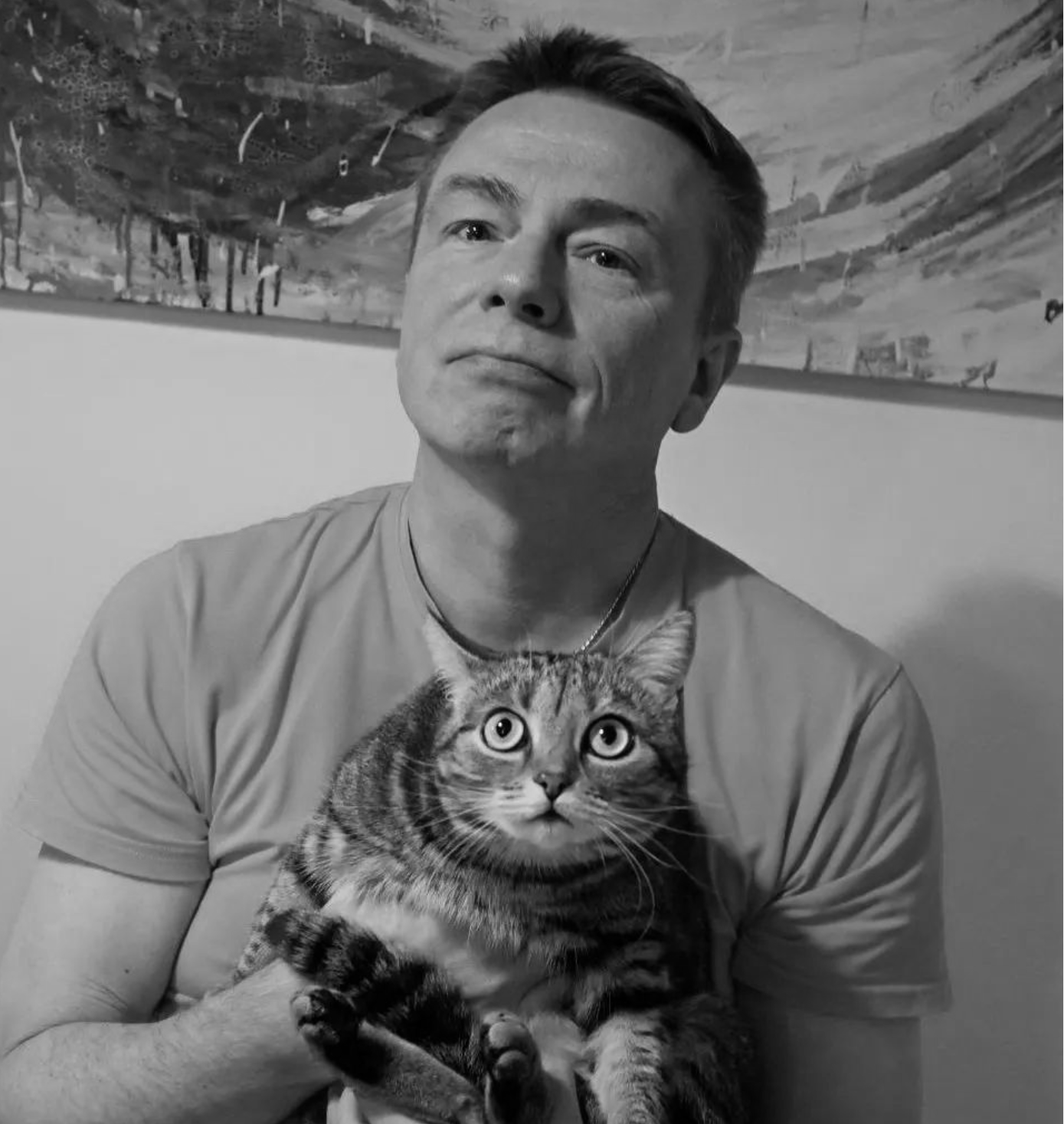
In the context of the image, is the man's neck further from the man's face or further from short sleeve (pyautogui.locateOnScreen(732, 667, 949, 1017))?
short sleeve (pyautogui.locateOnScreen(732, 667, 949, 1017))

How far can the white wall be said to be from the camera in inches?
54.4

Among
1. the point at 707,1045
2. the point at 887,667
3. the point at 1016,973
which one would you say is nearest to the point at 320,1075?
the point at 707,1045

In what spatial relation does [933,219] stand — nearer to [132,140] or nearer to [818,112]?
[818,112]

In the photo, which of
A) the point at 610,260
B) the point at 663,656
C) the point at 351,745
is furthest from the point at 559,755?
the point at 610,260

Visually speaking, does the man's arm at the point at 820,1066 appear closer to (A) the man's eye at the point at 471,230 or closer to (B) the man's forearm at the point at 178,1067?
(B) the man's forearm at the point at 178,1067

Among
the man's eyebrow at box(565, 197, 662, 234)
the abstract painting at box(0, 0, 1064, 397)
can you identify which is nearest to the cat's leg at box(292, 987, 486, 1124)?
the man's eyebrow at box(565, 197, 662, 234)

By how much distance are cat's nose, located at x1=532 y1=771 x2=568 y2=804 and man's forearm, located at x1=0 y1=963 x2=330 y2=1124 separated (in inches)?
9.9

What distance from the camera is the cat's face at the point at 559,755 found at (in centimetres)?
72

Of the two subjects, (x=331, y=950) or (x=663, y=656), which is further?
(x=663, y=656)

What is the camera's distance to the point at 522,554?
0.99 metres

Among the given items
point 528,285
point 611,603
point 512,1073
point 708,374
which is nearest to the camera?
point 512,1073

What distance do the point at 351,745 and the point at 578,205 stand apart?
553 mm

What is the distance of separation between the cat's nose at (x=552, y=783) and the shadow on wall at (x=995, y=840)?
0.92 metres

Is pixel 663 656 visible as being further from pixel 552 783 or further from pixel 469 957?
pixel 469 957
